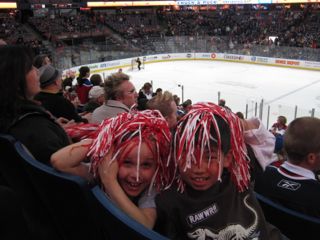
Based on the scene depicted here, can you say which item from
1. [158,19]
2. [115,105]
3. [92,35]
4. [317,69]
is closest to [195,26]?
[158,19]

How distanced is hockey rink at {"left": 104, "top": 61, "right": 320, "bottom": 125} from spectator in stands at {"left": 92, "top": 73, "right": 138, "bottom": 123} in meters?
6.18

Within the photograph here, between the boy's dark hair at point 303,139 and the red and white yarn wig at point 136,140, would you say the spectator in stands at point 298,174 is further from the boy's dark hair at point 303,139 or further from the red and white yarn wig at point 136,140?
the red and white yarn wig at point 136,140

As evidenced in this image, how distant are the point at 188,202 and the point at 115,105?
4.98 feet

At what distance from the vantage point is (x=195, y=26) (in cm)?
2759

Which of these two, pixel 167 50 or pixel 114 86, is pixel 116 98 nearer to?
pixel 114 86

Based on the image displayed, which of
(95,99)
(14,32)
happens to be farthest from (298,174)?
(14,32)

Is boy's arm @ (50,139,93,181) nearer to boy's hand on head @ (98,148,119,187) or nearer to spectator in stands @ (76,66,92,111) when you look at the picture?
boy's hand on head @ (98,148,119,187)

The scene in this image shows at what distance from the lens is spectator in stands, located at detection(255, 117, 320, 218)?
143 cm

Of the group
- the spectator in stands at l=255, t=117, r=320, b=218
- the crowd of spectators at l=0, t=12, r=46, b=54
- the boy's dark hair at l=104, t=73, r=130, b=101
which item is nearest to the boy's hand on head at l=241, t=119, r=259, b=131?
the spectator in stands at l=255, t=117, r=320, b=218

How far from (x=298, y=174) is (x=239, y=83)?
42.9ft

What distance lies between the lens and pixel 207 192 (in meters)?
1.19

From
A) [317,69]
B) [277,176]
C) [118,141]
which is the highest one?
[118,141]

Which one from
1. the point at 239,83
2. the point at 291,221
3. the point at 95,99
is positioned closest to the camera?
the point at 291,221

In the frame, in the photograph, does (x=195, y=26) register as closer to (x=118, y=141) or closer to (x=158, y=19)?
(x=158, y=19)
